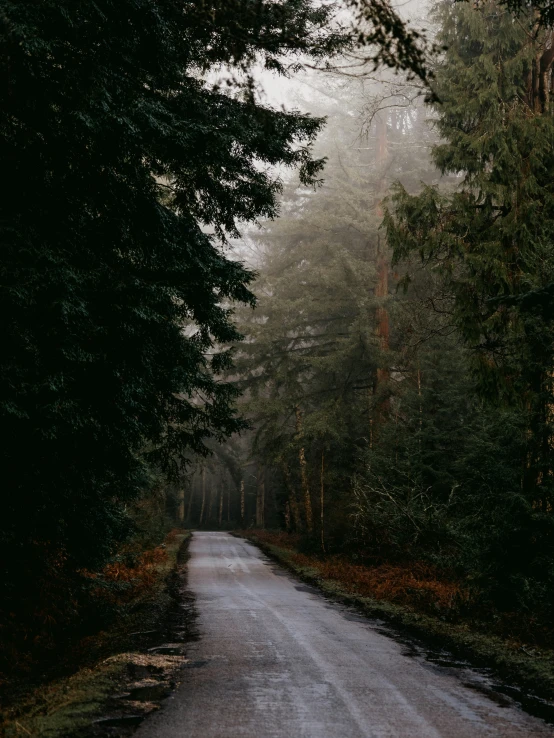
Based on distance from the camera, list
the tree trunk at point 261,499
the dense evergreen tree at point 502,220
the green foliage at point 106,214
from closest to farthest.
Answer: the green foliage at point 106,214 → the dense evergreen tree at point 502,220 → the tree trunk at point 261,499

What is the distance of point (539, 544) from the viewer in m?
9.49

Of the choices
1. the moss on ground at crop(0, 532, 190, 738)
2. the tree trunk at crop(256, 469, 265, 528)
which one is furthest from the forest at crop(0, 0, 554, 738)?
the tree trunk at crop(256, 469, 265, 528)

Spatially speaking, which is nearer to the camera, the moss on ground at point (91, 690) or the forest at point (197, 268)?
the moss on ground at point (91, 690)

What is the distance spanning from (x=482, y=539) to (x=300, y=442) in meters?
14.2

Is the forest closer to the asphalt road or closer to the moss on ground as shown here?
the moss on ground

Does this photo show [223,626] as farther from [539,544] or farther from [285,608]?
[539,544]

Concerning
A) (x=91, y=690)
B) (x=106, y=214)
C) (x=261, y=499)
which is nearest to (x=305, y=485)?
(x=106, y=214)

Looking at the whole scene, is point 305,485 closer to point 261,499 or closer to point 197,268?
point 197,268

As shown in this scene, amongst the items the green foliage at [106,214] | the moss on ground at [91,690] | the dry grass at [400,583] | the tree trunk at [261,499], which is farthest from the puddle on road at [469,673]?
the tree trunk at [261,499]

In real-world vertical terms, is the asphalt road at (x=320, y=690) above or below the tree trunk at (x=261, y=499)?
below

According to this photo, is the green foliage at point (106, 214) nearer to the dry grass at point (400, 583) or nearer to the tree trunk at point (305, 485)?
the dry grass at point (400, 583)

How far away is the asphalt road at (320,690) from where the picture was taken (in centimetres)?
510

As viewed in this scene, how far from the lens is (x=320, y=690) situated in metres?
6.23

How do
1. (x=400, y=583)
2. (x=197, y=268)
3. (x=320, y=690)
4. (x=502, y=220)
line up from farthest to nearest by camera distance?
1. (x=400, y=583)
2. (x=502, y=220)
3. (x=197, y=268)
4. (x=320, y=690)
